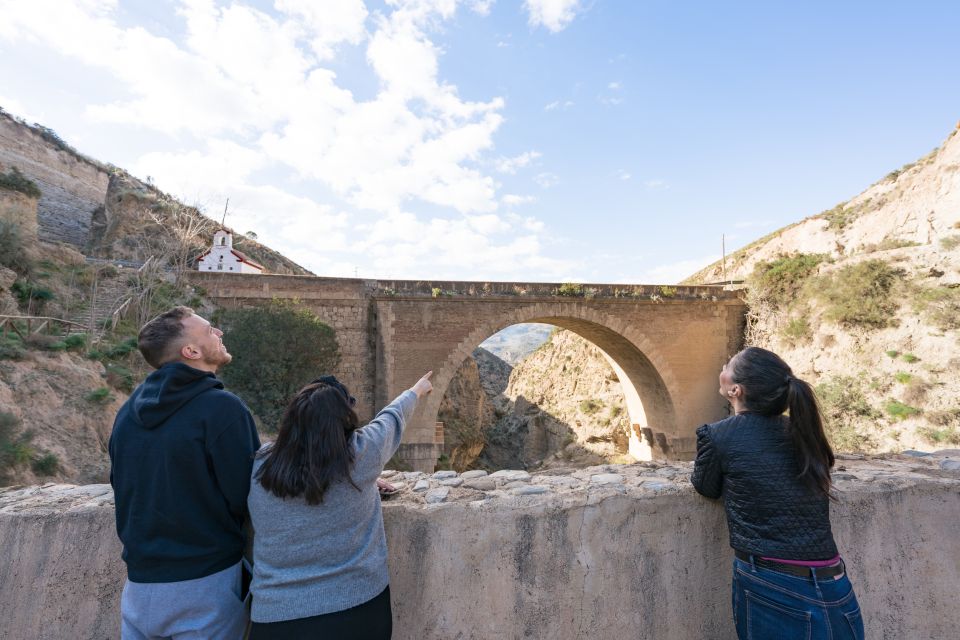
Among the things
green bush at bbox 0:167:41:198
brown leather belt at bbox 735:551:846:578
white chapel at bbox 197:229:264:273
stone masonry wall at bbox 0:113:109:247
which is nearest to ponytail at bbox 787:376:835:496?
brown leather belt at bbox 735:551:846:578

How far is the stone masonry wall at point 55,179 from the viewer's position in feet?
81.4

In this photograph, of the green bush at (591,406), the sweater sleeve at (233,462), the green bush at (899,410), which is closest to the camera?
the sweater sleeve at (233,462)

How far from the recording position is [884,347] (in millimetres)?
12469

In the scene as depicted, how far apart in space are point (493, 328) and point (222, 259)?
49.7ft

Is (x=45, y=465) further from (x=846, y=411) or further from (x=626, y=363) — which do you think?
(x=846, y=411)

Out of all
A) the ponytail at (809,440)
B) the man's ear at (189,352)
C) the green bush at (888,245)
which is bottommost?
the ponytail at (809,440)

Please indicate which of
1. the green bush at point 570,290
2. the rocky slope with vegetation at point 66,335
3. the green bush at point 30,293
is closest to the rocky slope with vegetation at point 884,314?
the green bush at point 570,290

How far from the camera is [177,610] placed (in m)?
1.39

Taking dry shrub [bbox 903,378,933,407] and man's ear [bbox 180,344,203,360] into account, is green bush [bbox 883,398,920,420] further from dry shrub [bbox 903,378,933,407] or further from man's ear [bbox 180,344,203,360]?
man's ear [bbox 180,344,203,360]

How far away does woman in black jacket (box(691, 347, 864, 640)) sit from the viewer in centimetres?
153

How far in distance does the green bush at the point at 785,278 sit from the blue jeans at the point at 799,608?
16.2 m

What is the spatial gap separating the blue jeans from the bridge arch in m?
11.2

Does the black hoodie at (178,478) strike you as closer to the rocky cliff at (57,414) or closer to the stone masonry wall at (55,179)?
the rocky cliff at (57,414)

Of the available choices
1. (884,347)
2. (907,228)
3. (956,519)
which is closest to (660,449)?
(884,347)
